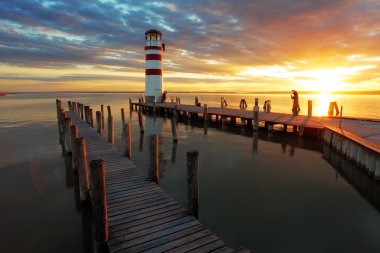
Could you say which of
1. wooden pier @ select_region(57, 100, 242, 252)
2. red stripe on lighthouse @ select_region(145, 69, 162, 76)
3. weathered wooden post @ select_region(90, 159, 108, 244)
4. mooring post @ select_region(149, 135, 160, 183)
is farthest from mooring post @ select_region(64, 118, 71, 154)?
red stripe on lighthouse @ select_region(145, 69, 162, 76)

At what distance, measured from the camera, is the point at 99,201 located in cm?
539

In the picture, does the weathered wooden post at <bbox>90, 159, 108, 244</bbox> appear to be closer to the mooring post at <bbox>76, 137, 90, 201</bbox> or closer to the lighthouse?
the mooring post at <bbox>76, 137, 90, 201</bbox>

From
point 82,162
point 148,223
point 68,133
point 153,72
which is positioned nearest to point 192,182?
point 148,223

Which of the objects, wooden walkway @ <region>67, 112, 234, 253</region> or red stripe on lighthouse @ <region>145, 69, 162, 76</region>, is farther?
red stripe on lighthouse @ <region>145, 69, 162, 76</region>

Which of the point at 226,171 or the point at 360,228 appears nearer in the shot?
the point at 360,228

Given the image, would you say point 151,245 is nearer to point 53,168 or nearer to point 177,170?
point 177,170

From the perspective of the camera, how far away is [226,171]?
12453mm

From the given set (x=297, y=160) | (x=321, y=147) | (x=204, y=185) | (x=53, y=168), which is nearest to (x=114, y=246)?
(x=204, y=185)

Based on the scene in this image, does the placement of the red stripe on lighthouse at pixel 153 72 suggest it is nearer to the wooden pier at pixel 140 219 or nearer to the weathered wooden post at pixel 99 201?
the wooden pier at pixel 140 219

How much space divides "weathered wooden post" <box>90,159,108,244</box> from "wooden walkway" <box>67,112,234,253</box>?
280 millimetres

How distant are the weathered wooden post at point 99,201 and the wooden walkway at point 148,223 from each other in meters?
0.28

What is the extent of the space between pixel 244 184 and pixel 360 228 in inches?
172

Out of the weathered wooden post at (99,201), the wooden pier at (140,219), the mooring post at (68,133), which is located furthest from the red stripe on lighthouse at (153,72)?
the weathered wooden post at (99,201)

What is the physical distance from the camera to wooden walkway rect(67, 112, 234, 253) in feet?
16.3
